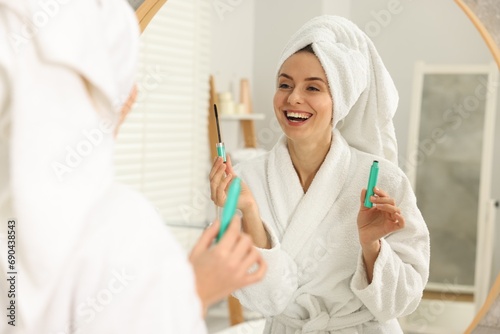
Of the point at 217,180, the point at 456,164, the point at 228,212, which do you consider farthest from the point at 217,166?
the point at 456,164

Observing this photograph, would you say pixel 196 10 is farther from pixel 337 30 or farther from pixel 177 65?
pixel 337 30

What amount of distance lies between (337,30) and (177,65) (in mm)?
235

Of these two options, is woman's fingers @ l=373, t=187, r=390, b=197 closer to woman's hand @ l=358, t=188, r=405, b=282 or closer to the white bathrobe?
woman's hand @ l=358, t=188, r=405, b=282

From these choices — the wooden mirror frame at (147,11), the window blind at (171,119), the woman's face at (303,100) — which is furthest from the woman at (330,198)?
the wooden mirror frame at (147,11)

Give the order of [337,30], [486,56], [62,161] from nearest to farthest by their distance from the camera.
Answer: [62,161] → [337,30] → [486,56]

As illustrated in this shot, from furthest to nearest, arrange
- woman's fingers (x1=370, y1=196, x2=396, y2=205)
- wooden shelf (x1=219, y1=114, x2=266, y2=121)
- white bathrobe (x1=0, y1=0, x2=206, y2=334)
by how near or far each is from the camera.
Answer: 1. wooden shelf (x1=219, y1=114, x2=266, y2=121)
2. woman's fingers (x1=370, y1=196, x2=396, y2=205)
3. white bathrobe (x1=0, y1=0, x2=206, y2=334)

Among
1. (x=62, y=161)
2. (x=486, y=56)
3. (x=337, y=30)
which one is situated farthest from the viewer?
(x=486, y=56)

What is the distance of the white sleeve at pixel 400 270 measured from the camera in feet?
2.47

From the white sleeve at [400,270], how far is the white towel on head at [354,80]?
0.08 metres

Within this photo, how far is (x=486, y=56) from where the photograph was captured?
2.88ft

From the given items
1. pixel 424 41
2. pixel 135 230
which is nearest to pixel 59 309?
pixel 135 230

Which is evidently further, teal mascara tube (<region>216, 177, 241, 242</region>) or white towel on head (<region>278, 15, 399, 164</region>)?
white towel on head (<region>278, 15, 399, 164</region>)

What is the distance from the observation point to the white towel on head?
0.74m

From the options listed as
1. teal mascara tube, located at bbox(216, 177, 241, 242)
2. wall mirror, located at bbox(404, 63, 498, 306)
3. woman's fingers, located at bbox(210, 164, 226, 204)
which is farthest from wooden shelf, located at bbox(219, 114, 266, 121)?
teal mascara tube, located at bbox(216, 177, 241, 242)
